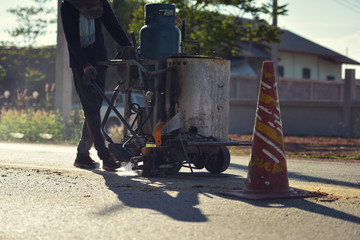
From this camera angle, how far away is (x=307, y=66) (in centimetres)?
4400

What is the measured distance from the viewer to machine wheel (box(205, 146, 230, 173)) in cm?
683

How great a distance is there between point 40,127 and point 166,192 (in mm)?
9934

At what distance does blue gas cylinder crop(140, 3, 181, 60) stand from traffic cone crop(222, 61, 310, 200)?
6.13 ft

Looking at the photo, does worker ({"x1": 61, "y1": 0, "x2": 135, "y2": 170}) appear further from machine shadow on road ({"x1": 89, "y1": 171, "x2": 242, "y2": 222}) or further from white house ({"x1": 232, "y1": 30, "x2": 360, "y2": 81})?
white house ({"x1": 232, "y1": 30, "x2": 360, "y2": 81})

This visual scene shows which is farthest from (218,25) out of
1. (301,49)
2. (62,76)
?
(301,49)

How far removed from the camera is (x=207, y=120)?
652 centimetres

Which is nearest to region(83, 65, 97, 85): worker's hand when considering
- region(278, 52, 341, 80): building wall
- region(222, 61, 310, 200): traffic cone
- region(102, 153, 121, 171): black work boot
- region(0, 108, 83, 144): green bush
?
region(102, 153, 121, 171): black work boot

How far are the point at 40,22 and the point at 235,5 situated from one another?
50.1 ft

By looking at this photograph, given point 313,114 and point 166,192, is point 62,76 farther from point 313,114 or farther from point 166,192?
point 166,192

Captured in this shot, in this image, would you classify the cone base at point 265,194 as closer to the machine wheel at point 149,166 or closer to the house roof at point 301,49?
the machine wheel at point 149,166

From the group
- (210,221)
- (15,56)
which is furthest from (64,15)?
(15,56)

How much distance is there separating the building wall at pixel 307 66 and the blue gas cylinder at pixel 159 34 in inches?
1348

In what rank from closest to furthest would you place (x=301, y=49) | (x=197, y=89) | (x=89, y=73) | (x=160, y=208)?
(x=160, y=208), (x=197, y=89), (x=89, y=73), (x=301, y=49)

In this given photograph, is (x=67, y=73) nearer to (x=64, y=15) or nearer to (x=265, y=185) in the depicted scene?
(x=64, y=15)
